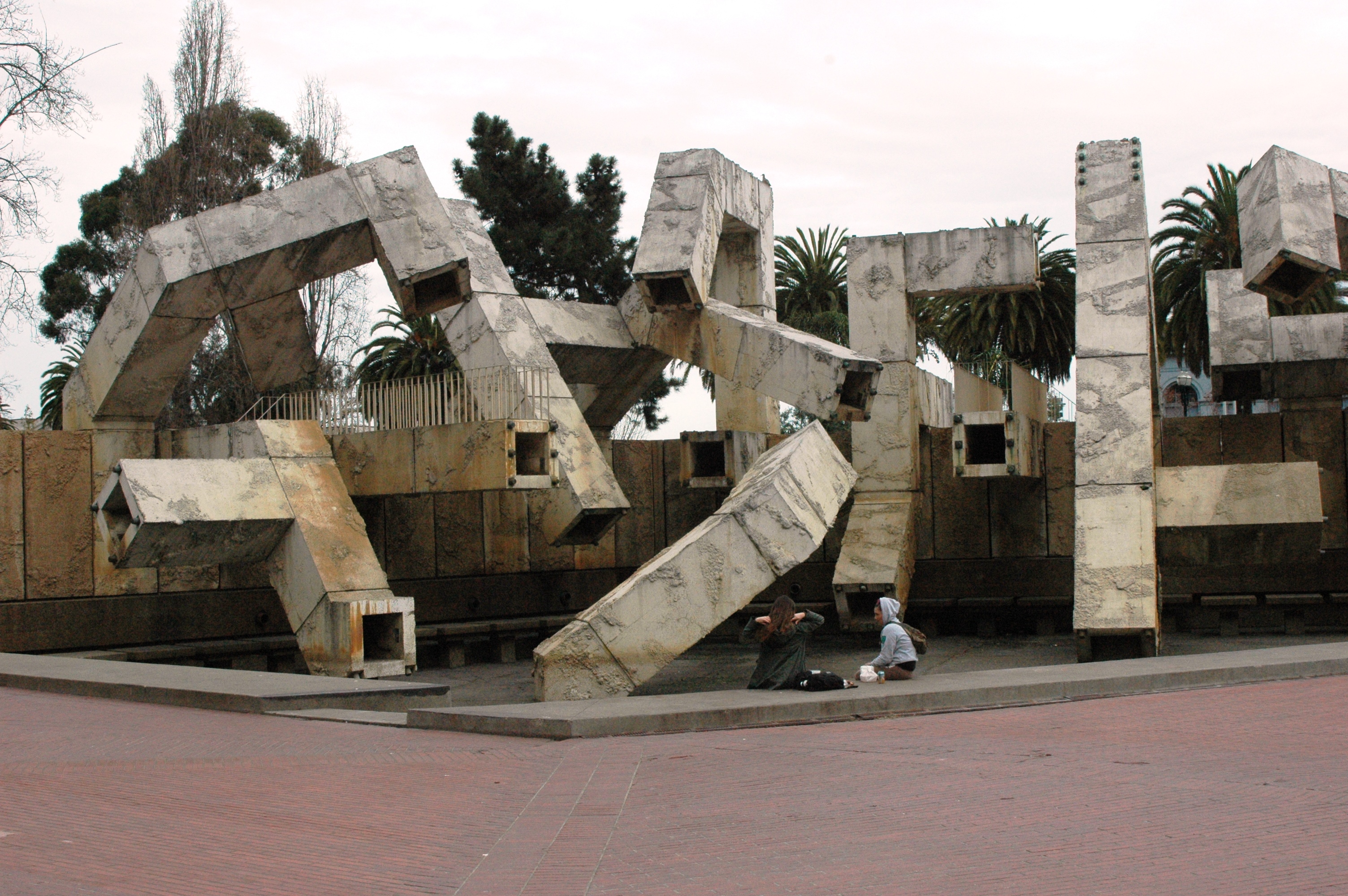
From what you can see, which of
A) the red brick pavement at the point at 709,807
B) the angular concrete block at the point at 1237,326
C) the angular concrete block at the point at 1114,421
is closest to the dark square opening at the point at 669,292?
the angular concrete block at the point at 1114,421

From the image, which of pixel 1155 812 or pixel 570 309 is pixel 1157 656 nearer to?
pixel 1155 812

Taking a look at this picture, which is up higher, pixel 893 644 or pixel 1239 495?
pixel 1239 495

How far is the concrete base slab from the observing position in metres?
11.0

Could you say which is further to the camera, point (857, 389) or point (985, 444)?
point (985, 444)

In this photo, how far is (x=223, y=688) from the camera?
11867 mm

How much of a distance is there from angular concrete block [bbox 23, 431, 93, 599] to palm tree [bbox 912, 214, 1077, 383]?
27570 mm

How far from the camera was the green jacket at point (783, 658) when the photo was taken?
38.9 ft

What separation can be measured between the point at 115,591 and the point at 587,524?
245 inches

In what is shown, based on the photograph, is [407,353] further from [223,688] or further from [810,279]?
[223,688]

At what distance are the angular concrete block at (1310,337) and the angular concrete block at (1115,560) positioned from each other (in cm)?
595

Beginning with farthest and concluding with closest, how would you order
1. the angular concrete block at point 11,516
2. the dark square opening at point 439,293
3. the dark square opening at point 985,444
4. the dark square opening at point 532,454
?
the dark square opening at point 439,293
the dark square opening at point 985,444
the dark square opening at point 532,454
the angular concrete block at point 11,516

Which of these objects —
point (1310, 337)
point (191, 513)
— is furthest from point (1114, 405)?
Result: point (191, 513)

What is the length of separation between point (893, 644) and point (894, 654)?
10cm

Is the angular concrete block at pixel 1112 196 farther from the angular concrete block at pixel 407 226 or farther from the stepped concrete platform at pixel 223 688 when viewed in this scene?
the stepped concrete platform at pixel 223 688
